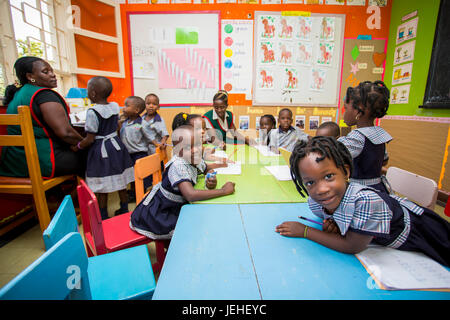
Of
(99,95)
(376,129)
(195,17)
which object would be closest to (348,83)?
(195,17)

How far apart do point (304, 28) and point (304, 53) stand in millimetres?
354

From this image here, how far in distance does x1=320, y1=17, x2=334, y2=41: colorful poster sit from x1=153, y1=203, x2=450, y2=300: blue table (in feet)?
11.7

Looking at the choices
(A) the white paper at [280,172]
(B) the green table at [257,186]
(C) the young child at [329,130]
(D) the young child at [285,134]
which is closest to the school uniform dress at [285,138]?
(D) the young child at [285,134]

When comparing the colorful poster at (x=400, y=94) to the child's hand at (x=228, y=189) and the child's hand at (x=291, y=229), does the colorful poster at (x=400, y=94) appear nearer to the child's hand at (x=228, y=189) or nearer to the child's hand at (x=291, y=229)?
the child's hand at (x=228, y=189)

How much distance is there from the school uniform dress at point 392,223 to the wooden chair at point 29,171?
1.92 meters

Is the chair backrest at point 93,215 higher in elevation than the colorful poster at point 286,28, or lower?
lower

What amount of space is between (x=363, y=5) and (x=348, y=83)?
113 cm

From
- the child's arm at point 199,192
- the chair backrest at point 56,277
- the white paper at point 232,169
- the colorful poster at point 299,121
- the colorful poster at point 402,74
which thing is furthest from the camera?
the colorful poster at point 299,121

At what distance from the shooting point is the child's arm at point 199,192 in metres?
1.04

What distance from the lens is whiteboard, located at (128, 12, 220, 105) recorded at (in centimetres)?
337

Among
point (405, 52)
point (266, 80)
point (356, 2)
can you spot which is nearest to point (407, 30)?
point (405, 52)

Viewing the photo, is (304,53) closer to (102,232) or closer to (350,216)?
(350,216)

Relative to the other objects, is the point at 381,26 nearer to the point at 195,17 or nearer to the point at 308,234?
the point at 195,17

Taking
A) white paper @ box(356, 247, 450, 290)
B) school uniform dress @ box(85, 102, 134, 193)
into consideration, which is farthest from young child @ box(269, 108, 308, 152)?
white paper @ box(356, 247, 450, 290)
